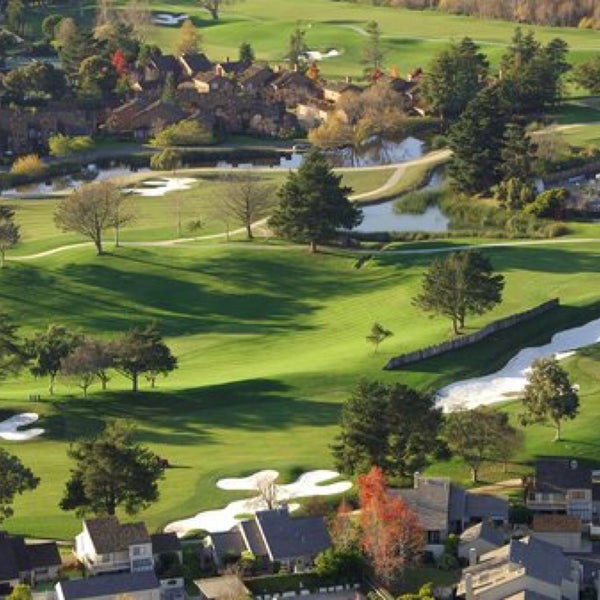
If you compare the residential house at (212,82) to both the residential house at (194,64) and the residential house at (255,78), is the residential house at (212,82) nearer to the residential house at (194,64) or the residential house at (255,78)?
the residential house at (255,78)

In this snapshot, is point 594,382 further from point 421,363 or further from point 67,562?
point 67,562

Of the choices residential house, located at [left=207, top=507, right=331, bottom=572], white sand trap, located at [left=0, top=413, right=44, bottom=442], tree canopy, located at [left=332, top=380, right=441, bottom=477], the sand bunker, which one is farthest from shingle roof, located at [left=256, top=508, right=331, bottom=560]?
white sand trap, located at [left=0, top=413, right=44, bottom=442]

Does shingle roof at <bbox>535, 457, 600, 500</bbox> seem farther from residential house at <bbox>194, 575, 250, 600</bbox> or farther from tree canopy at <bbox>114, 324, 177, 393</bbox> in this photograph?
tree canopy at <bbox>114, 324, 177, 393</bbox>

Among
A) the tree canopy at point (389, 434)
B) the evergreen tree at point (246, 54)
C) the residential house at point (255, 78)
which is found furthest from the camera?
the evergreen tree at point (246, 54)

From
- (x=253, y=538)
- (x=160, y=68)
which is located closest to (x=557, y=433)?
(x=253, y=538)

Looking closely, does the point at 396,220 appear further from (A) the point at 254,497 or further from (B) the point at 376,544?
(B) the point at 376,544

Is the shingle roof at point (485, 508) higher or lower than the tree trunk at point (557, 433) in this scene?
lower

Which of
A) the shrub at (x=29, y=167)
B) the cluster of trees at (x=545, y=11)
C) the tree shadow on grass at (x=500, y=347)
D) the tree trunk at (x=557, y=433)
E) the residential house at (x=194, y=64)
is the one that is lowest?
the tree trunk at (x=557, y=433)

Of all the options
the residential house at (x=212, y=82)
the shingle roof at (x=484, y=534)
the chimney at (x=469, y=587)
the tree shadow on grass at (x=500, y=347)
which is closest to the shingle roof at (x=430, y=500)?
the shingle roof at (x=484, y=534)

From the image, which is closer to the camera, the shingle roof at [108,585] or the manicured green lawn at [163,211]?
the shingle roof at [108,585]
